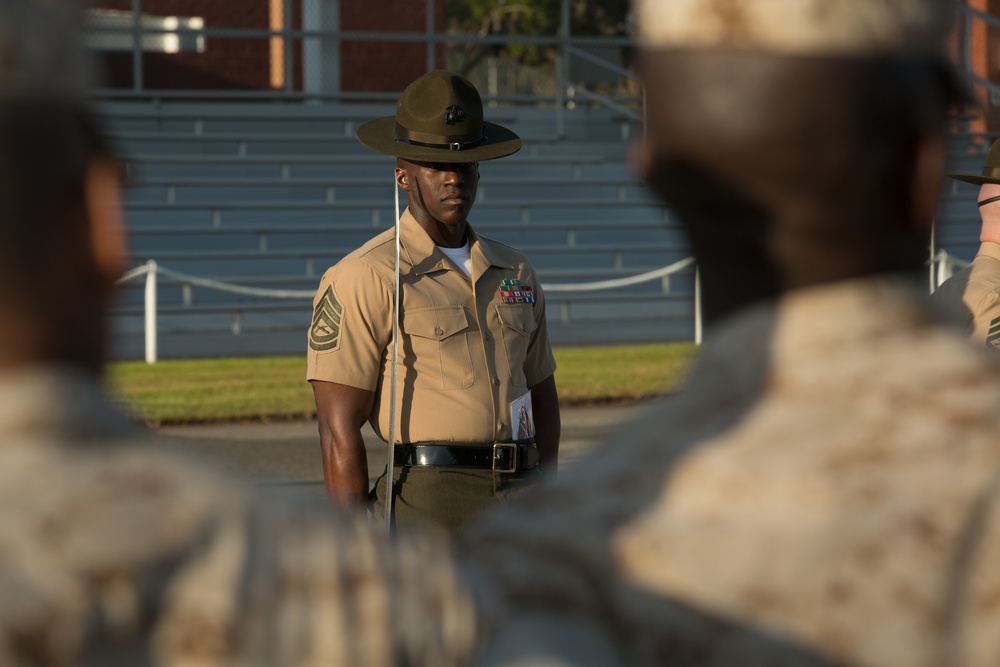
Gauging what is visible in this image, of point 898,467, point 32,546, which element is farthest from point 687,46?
point 32,546

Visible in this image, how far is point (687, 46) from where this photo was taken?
3.66ft

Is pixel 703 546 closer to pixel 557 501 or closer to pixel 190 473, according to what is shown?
pixel 557 501

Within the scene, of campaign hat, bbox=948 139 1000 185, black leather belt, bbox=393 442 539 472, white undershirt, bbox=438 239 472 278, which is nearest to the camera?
black leather belt, bbox=393 442 539 472

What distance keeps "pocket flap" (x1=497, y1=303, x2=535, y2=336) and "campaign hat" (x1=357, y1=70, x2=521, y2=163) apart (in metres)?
0.49

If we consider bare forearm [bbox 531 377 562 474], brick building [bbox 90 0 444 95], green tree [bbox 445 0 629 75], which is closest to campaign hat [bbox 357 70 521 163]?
bare forearm [bbox 531 377 562 474]

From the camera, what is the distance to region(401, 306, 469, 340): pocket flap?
14.2 feet

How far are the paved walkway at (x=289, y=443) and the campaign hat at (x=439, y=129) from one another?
3291mm

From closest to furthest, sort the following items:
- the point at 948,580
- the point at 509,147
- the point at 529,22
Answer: the point at 948,580 → the point at 509,147 → the point at 529,22

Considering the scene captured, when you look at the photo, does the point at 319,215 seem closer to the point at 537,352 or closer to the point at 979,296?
the point at 537,352

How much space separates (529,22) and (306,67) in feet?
40.5

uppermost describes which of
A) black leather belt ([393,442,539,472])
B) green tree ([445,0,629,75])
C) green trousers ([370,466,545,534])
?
green tree ([445,0,629,75])

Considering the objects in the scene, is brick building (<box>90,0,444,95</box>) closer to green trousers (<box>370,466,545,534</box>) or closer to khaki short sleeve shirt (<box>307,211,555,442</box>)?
khaki short sleeve shirt (<box>307,211,555,442</box>)

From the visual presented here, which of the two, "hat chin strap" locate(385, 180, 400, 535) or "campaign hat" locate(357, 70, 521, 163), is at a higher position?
"campaign hat" locate(357, 70, 521, 163)

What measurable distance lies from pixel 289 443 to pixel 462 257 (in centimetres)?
485
